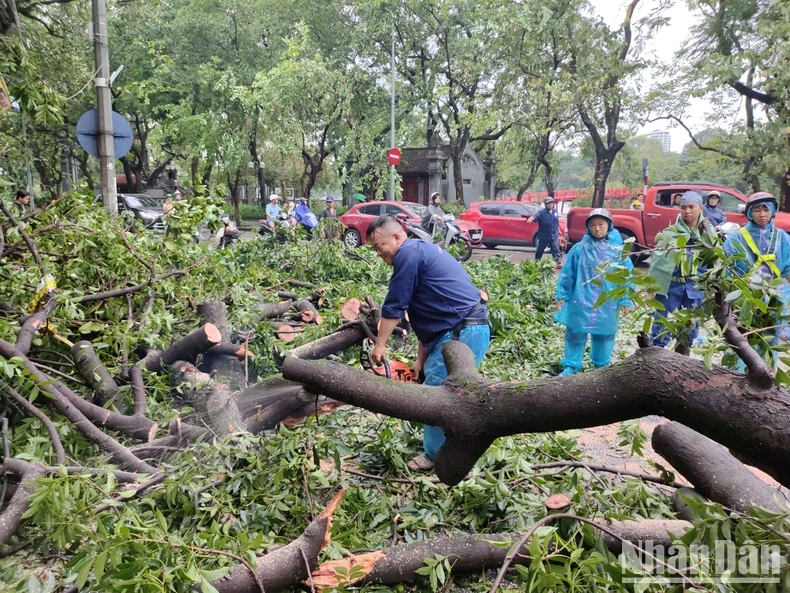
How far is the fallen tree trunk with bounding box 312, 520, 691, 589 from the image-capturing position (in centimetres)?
217

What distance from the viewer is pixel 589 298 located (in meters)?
4.82

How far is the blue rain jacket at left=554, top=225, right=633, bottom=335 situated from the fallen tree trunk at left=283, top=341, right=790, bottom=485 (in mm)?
2583

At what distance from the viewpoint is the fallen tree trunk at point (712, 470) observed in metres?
1.99

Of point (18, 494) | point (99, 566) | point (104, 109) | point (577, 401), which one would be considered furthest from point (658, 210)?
point (99, 566)

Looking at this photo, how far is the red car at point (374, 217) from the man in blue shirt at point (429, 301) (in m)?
11.6

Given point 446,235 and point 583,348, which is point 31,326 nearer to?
point 583,348

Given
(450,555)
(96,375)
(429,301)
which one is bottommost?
(450,555)

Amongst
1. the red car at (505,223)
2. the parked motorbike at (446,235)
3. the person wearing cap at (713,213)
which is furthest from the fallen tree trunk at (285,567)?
the red car at (505,223)

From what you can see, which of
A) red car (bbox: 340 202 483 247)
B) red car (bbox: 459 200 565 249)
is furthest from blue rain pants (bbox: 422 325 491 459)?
red car (bbox: 459 200 565 249)

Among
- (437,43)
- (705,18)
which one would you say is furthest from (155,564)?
(437,43)

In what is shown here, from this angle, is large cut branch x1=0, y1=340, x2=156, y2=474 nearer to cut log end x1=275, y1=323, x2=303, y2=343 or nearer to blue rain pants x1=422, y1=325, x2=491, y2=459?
blue rain pants x1=422, y1=325, x2=491, y2=459

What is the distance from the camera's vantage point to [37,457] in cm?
290

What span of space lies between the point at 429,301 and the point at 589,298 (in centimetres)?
215

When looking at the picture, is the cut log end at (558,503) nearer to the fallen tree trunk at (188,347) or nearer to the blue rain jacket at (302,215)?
the fallen tree trunk at (188,347)
